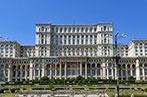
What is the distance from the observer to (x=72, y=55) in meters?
131

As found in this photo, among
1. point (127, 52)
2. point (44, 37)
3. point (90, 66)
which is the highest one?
point (44, 37)

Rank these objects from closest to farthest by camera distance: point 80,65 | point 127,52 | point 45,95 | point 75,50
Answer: point 45,95 < point 80,65 < point 75,50 < point 127,52

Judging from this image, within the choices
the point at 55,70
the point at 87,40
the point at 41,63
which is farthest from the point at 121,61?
the point at 41,63

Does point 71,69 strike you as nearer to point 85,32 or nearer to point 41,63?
point 41,63

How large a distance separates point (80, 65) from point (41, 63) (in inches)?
924

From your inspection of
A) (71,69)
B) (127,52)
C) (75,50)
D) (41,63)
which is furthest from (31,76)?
(127,52)

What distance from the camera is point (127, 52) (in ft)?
463

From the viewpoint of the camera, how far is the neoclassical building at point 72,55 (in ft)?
373

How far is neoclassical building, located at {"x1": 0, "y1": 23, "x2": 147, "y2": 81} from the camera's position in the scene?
11375 cm

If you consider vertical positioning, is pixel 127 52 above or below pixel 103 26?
below

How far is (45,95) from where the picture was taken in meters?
56.9

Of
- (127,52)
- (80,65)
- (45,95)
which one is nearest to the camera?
(45,95)

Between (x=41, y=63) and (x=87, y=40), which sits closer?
(x=41, y=63)

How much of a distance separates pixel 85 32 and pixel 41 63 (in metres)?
39.3
